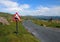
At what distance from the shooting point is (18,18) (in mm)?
22062

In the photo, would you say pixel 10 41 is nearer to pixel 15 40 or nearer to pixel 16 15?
pixel 15 40

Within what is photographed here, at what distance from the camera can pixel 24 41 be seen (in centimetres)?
1847

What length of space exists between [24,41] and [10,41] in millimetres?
1267

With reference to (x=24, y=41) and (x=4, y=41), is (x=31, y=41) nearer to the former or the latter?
(x=24, y=41)

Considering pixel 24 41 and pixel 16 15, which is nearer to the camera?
pixel 24 41

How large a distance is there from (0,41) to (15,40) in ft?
4.10

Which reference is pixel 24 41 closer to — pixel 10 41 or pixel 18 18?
pixel 10 41

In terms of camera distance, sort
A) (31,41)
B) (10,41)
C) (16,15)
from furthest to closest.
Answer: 1. (16,15)
2. (31,41)
3. (10,41)

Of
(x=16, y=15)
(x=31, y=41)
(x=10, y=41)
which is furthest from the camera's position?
(x=16, y=15)

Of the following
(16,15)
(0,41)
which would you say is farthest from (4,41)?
(16,15)

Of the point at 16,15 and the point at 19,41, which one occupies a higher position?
the point at 16,15

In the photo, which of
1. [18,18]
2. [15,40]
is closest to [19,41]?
[15,40]

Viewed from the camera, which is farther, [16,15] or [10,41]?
[16,15]

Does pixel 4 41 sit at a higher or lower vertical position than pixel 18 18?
lower
